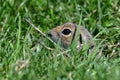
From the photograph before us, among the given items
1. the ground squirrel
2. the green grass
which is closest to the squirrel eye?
the ground squirrel

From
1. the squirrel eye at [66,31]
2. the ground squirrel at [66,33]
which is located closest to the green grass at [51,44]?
the ground squirrel at [66,33]

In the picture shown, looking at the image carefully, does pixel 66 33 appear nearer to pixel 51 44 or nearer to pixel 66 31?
pixel 66 31

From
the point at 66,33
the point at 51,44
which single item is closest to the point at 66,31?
the point at 66,33

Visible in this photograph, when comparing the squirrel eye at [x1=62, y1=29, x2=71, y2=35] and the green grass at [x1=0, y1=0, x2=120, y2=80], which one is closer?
the green grass at [x1=0, y1=0, x2=120, y2=80]

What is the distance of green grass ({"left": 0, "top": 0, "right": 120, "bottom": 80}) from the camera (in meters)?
4.07

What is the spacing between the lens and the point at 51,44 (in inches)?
208

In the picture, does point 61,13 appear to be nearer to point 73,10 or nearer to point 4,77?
point 73,10

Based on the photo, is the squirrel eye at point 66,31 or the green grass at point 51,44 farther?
the squirrel eye at point 66,31

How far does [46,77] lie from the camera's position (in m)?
4.03

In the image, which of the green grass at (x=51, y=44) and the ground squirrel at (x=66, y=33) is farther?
the ground squirrel at (x=66, y=33)

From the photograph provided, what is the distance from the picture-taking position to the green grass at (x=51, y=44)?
160 inches

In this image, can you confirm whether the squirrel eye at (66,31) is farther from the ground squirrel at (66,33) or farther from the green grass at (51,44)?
the green grass at (51,44)

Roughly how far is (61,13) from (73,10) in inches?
7.8

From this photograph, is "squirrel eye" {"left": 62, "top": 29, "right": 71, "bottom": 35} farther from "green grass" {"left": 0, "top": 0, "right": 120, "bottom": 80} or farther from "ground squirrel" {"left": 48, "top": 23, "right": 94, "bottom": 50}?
"green grass" {"left": 0, "top": 0, "right": 120, "bottom": 80}
